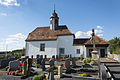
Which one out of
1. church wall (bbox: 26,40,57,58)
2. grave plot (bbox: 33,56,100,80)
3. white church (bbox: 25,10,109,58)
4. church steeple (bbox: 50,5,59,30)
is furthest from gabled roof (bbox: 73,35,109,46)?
grave plot (bbox: 33,56,100,80)

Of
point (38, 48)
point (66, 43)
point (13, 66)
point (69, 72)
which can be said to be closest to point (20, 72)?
point (13, 66)

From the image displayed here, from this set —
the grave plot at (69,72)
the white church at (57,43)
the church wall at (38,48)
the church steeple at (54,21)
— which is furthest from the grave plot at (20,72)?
the church steeple at (54,21)

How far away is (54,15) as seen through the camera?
87.1 ft

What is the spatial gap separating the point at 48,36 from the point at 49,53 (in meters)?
4.87

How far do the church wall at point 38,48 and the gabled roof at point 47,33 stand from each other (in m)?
1.18

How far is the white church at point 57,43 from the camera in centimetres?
2122

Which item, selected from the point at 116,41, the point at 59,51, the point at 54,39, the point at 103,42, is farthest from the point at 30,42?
the point at 116,41

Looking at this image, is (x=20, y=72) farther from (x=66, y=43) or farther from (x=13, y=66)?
(x=66, y=43)

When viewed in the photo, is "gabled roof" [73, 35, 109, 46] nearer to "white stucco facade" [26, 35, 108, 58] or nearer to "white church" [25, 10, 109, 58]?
"white church" [25, 10, 109, 58]

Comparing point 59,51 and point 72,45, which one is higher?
point 72,45

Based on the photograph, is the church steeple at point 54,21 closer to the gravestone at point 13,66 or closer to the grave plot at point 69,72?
the grave plot at point 69,72

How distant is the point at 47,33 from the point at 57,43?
4501 mm

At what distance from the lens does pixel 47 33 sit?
82.9 feet

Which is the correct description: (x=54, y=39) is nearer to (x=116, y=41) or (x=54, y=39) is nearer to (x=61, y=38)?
(x=61, y=38)
